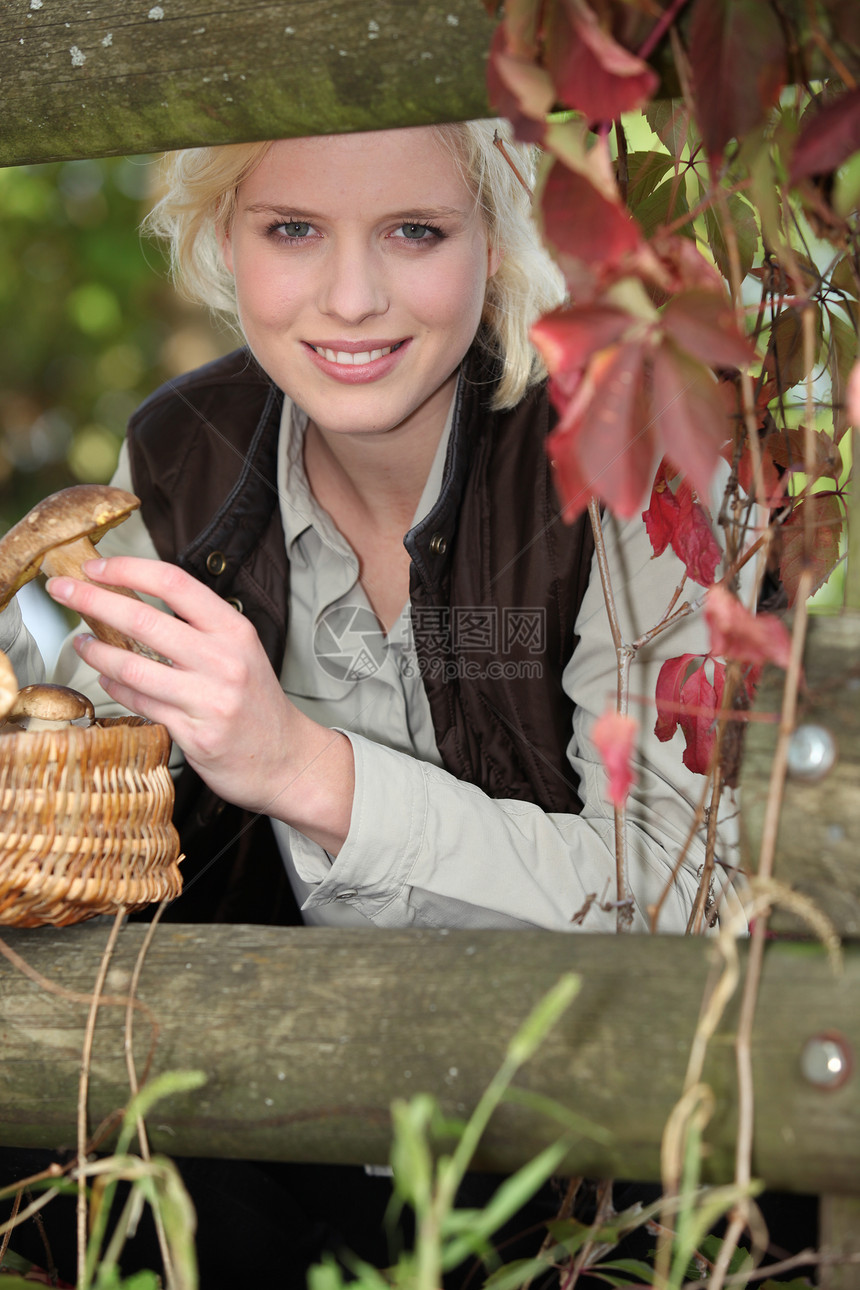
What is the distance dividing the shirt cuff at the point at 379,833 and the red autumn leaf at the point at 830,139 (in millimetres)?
560

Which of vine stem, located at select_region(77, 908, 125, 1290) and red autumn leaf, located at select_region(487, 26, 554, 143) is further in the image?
vine stem, located at select_region(77, 908, 125, 1290)

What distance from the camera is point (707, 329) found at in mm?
442

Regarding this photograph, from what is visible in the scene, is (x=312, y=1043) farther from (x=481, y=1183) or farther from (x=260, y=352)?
(x=260, y=352)

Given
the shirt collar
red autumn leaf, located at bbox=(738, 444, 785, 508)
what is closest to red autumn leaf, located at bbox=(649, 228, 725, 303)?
red autumn leaf, located at bbox=(738, 444, 785, 508)

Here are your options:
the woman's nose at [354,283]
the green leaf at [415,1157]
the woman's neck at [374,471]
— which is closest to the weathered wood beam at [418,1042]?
the green leaf at [415,1157]

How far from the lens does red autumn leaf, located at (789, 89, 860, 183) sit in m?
0.47

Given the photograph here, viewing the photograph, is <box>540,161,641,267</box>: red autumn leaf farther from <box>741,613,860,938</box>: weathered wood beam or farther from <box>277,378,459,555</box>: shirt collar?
<box>277,378,459,555</box>: shirt collar

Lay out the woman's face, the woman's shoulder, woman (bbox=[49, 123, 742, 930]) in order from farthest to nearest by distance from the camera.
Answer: the woman's shoulder → the woman's face → woman (bbox=[49, 123, 742, 930])

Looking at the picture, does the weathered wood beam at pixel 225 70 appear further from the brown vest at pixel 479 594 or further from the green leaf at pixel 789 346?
the brown vest at pixel 479 594

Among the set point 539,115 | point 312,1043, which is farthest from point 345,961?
point 539,115

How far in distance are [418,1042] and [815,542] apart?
0.44m

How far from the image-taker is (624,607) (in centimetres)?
109

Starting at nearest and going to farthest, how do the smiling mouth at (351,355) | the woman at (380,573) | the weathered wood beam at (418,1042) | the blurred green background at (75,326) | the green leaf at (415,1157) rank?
1. the green leaf at (415,1157)
2. the weathered wood beam at (418,1042)
3. the woman at (380,573)
4. the smiling mouth at (351,355)
5. the blurred green background at (75,326)

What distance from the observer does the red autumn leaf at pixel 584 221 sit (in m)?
0.45
